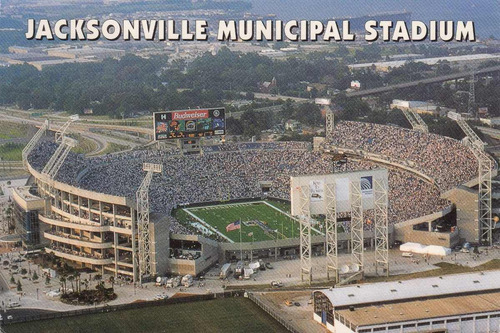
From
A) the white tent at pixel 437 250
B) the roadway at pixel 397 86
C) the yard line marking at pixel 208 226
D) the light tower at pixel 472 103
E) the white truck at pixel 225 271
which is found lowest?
the white truck at pixel 225 271

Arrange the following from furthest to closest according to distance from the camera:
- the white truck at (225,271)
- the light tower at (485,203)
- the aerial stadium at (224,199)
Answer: the light tower at (485,203) < the aerial stadium at (224,199) < the white truck at (225,271)

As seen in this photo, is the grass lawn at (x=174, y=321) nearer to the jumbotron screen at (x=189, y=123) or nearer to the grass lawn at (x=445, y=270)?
the grass lawn at (x=445, y=270)

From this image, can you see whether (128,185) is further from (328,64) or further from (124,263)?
(328,64)

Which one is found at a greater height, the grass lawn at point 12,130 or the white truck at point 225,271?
the grass lawn at point 12,130

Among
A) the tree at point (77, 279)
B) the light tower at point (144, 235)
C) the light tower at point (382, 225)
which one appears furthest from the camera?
the light tower at point (144, 235)

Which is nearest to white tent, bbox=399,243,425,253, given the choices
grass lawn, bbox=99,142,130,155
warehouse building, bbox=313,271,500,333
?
warehouse building, bbox=313,271,500,333

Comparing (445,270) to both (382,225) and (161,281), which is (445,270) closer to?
(382,225)

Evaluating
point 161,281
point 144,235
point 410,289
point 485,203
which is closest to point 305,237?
point 161,281

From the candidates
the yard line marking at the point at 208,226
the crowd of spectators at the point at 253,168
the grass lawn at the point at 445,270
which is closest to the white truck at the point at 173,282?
the yard line marking at the point at 208,226
